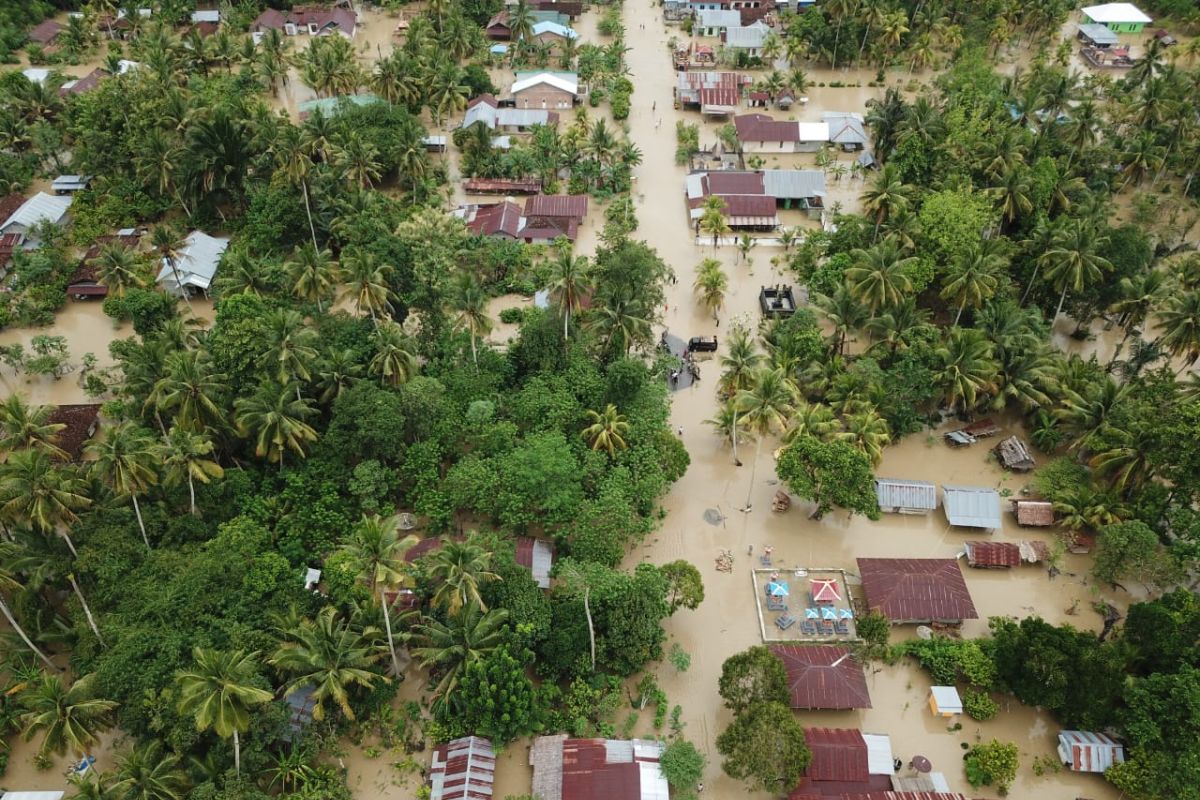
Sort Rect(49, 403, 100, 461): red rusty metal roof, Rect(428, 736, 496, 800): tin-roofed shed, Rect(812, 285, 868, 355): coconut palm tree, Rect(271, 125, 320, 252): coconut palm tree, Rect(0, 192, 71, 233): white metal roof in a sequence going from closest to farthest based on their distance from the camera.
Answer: Rect(428, 736, 496, 800): tin-roofed shed → Rect(49, 403, 100, 461): red rusty metal roof → Rect(812, 285, 868, 355): coconut palm tree → Rect(271, 125, 320, 252): coconut palm tree → Rect(0, 192, 71, 233): white metal roof

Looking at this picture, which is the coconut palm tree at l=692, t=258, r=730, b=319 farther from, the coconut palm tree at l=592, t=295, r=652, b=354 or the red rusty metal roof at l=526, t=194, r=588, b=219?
the red rusty metal roof at l=526, t=194, r=588, b=219

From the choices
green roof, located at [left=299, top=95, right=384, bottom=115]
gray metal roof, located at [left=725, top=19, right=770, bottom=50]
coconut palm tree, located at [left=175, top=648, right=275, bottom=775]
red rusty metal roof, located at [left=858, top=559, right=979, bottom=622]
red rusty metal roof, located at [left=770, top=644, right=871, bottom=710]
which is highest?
gray metal roof, located at [left=725, top=19, right=770, bottom=50]

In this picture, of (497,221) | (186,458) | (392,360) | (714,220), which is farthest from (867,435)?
(186,458)

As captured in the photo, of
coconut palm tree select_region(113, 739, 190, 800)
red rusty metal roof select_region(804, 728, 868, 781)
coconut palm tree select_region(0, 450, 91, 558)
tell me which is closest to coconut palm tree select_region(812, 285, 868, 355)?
red rusty metal roof select_region(804, 728, 868, 781)

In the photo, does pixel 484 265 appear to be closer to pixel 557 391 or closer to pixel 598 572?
pixel 557 391

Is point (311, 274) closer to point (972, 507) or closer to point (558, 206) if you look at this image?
point (558, 206)

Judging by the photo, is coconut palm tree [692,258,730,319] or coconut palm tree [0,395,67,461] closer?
coconut palm tree [0,395,67,461]
